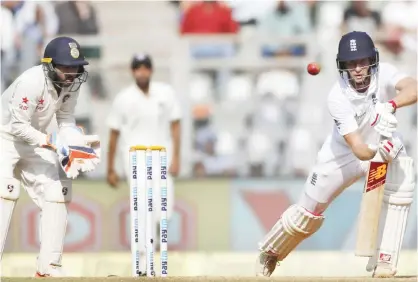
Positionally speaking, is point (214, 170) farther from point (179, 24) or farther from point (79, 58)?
point (79, 58)

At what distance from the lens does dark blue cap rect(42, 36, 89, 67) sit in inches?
283

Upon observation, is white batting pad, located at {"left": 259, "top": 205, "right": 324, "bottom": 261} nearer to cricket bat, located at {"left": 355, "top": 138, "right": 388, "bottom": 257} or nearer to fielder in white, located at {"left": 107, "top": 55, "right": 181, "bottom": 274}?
cricket bat, located at {"left": 355, "top": 138, "right": 388, "bottom": 257}

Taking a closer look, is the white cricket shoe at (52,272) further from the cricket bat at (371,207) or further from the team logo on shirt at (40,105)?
the cricket bat at (371,207)

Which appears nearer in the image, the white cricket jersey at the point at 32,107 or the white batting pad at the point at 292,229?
the white cricket jersey at the point at 32,107

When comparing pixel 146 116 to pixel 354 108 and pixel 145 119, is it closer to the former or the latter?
pixel 145 119

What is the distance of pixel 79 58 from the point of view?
7.24 metres

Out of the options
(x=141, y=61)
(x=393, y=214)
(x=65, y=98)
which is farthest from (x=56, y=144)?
(x=141, y=61)

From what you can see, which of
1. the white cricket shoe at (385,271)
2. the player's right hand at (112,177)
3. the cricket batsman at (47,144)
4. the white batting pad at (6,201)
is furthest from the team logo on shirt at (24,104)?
the player's right hand at (112,177)

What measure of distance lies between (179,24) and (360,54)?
4.42 m

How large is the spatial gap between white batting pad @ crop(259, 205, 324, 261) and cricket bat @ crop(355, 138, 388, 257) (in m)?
0.48

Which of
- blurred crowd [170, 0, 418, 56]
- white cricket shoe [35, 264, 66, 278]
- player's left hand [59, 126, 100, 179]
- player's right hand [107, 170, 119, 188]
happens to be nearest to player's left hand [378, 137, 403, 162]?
player's left hand [59, 126, 100, 179]

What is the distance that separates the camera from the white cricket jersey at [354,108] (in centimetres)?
711

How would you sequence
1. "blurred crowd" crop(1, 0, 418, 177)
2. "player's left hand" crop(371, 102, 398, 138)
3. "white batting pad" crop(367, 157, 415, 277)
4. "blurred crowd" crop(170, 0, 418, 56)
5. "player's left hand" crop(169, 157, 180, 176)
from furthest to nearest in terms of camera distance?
"blurred crowd" crop(170, 0, 418, 56) → "blurred crowd" crop(1, 0, 418, 177) → "player's left hand" crop(169, 157, 180, 176) → "white batting pad" crop(367, 157, 415, 277) → "player's left hand" crop(371, 102, 398, 138)

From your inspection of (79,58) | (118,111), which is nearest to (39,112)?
(79,58)
